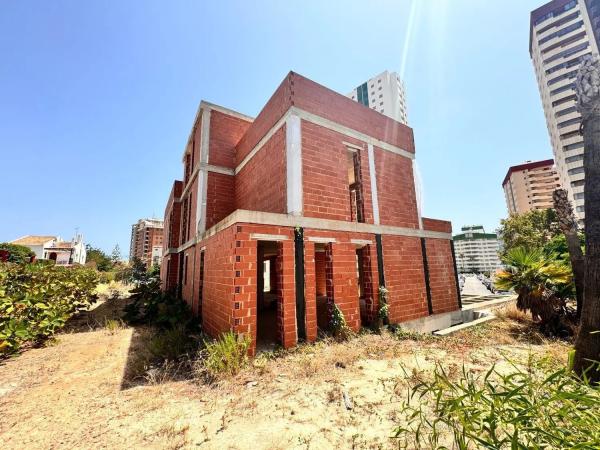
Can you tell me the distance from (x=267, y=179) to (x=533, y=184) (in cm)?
10607

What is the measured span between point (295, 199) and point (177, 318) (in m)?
5.09

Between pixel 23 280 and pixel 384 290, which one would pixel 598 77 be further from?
A: pixel 23 280

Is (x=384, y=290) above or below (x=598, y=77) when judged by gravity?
below

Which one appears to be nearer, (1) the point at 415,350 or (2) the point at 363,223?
(1) the point at 415,350

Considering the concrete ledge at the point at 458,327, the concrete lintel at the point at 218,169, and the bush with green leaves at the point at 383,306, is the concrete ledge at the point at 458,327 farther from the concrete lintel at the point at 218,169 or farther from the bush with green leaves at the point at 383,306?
the concrete lintel at the point at 218,169

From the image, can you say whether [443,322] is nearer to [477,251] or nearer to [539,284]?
[539,284]

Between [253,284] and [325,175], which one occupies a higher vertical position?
[325,175]

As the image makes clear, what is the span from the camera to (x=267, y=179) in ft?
25.7

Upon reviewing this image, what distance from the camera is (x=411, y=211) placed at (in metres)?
9.48

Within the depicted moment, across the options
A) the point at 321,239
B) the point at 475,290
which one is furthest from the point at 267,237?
the point at 475,290

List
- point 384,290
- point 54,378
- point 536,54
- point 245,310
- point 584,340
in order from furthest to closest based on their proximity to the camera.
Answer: point 536,54 < point 384,290 < point 245,310 < point 54,378 < point 584,340

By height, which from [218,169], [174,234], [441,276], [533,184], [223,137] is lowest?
[441,276]

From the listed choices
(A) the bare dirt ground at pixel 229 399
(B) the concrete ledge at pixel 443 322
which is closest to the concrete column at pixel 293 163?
(A) the bare dirt ground at pixel 229 399

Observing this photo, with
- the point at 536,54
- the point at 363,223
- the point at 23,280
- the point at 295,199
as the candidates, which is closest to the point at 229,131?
the point at 295,199
